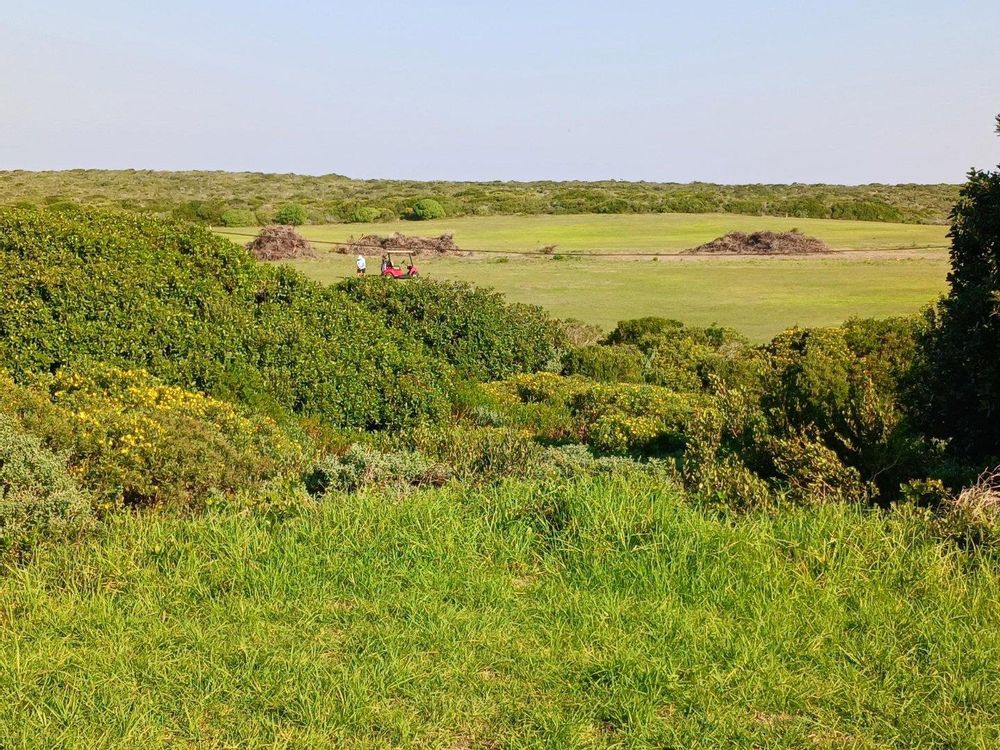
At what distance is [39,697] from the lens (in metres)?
3.31

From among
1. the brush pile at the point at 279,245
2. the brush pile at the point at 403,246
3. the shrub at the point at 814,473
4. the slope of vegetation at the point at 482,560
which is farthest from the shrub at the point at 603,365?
the brush pile at the point at 403,246

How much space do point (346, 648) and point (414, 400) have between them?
555 cm

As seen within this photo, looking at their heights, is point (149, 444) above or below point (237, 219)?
below

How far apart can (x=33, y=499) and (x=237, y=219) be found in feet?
180

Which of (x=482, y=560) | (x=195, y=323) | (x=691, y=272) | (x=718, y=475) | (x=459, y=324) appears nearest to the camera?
(x=482, y=560)

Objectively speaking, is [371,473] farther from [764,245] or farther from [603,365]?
[764,245]

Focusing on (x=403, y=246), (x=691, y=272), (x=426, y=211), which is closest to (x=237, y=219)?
(x=426, y=211)

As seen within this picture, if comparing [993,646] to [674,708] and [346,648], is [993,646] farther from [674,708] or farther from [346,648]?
[346,648]

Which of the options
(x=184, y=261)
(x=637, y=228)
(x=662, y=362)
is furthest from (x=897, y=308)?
(x=637, y=228)

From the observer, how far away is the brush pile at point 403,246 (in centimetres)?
4022

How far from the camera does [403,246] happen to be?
41.4 metres

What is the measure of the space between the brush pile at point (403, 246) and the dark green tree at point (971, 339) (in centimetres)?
3421

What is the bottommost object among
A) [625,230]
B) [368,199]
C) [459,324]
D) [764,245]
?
[459,324]

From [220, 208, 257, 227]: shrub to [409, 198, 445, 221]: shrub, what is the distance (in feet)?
36.1
